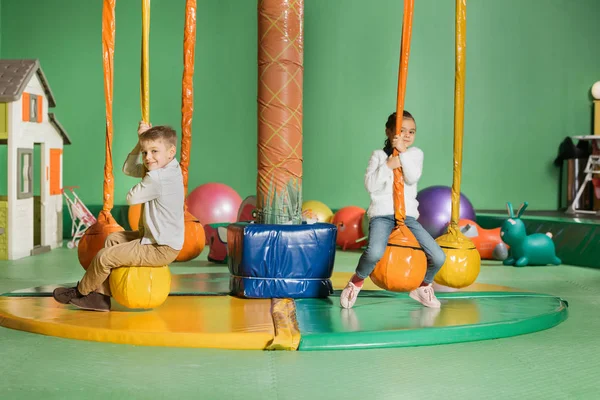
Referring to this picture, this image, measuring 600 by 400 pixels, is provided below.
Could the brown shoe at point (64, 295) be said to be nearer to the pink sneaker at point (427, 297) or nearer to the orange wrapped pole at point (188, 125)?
the orange wrapped pole at point (188, 125)

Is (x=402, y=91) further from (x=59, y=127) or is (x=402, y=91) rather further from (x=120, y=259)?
(x=59, y=127)

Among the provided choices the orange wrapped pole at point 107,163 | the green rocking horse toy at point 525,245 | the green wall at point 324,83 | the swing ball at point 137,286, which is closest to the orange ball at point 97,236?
the orange wrapped pole at point 107,163

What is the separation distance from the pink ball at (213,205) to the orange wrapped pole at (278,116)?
306 centimetres

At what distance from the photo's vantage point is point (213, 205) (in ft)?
25.2

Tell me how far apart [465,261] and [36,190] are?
576 cm

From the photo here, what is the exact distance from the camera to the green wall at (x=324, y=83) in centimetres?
872

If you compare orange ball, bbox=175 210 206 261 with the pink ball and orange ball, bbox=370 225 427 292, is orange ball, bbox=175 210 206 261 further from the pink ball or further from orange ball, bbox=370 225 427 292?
the pink ball

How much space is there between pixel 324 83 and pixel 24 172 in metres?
3.20

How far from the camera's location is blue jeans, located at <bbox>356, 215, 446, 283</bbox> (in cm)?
400

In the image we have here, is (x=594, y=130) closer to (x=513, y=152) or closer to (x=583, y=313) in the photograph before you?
(x=513, y=152)

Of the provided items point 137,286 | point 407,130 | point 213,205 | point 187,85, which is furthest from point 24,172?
point 407,130

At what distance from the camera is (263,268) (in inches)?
173

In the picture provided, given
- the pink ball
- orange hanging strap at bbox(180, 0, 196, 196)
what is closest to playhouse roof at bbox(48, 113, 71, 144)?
the pink ball

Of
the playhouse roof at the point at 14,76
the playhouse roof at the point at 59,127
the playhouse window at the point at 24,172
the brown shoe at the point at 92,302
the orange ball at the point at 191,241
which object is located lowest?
the brown shoe at the point at 92,302
